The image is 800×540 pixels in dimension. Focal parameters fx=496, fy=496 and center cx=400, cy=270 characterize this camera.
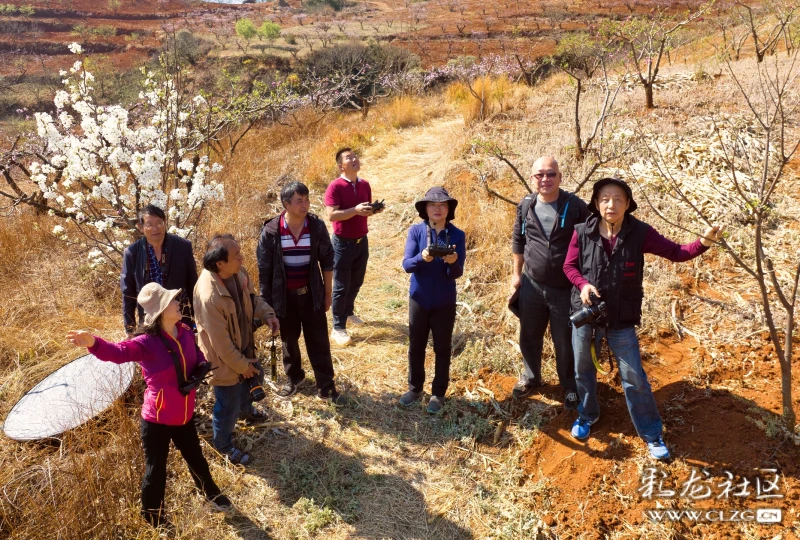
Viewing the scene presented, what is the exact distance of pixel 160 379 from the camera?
2.55 metres

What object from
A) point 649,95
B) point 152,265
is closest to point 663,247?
point 152,265

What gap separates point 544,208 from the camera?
3.17m

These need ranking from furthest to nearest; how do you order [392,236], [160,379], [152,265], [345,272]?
[392,236] → [345,272] → [152,265] → [160,379]

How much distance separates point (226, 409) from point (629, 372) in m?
2.41

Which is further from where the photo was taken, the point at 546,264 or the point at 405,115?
the point at 405,115

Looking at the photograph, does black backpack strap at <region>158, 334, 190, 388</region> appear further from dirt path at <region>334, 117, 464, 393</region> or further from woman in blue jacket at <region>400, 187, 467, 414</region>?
dirt path at <region>334, 117, 464, 393</region>

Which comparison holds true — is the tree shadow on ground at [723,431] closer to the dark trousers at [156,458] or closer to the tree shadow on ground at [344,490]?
the tree shadow on ground at [344,490]

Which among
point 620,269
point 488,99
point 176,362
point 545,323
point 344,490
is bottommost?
point 344,490

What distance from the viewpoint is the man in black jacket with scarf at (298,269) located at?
3418 mm

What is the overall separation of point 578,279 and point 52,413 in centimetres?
349

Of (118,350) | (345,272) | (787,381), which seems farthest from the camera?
(345,272)

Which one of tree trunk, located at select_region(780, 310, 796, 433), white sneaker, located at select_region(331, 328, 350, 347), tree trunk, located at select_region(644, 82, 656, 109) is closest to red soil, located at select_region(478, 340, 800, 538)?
tree trunk, located at select_region(780, 310, 796, 433)

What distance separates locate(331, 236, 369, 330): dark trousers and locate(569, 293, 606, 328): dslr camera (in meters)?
2.24

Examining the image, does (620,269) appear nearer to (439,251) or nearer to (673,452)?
(439,251)
